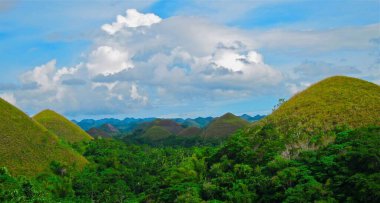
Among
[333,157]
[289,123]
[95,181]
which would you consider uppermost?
[289,123]

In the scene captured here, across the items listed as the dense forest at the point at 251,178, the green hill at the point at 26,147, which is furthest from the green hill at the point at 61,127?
the dense forest at the point at 251,178

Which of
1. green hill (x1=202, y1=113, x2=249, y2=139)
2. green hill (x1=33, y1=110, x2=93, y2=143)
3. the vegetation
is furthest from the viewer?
green hill (x1=202, y1=113, x2=249, y2=139)

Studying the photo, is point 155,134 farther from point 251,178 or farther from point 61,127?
point 251,178

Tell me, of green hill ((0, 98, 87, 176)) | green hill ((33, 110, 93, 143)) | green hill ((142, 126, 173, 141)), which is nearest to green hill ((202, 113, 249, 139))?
green hill ((142, 126, 173, 141))

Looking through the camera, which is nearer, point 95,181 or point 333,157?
point 333,157

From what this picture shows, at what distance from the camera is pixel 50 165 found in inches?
2014

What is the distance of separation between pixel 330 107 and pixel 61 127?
2466 inches

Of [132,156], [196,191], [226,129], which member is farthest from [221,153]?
[226,129]

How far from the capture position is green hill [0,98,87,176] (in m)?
49.1

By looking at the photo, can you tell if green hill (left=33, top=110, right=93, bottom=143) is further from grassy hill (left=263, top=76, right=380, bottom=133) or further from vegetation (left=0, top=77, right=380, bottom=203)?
grassy hill (left=263, top=76, right=380, bottom=133)

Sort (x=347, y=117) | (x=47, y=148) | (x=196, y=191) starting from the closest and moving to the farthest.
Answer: (x=196, y=191) < (x=347, y=117) < (x=47, y=148)

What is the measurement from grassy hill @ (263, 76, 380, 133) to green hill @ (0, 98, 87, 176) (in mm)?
26815

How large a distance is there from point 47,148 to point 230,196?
107 feet

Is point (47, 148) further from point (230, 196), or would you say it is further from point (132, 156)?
point (230, 196)
